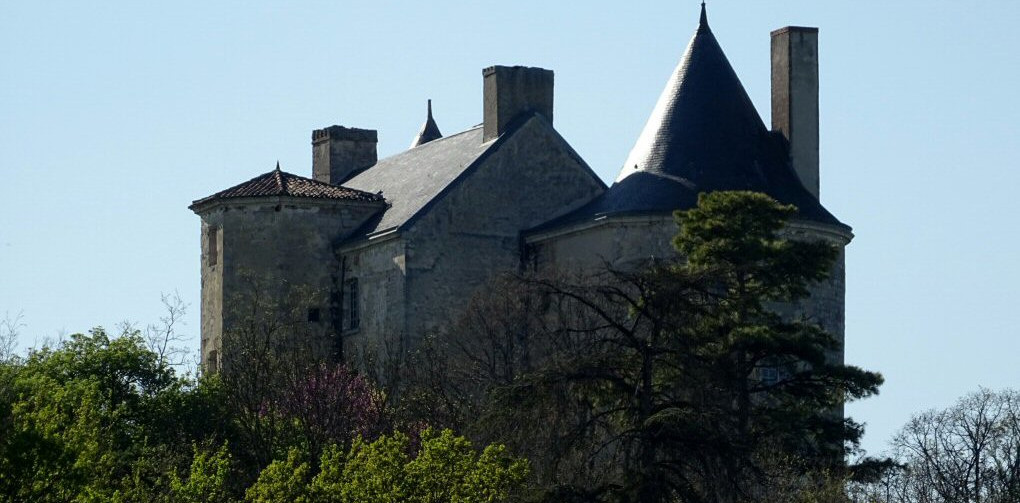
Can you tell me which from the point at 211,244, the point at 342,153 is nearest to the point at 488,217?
the point at 211,244

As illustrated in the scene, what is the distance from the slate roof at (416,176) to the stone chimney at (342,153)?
5.52ft

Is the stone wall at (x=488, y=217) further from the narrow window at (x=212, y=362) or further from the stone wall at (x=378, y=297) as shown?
the narrow window at (x=212, y=362)

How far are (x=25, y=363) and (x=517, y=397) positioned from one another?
1577 cm

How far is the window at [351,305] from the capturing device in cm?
4966

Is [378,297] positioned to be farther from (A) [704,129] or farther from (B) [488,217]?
(A) [704,129]

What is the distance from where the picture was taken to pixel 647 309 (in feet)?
103

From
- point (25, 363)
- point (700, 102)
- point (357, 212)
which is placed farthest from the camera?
point (357, 212)

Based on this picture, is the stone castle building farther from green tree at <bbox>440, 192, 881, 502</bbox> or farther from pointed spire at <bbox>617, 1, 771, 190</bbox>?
green tree at <bbox>440, 192, 881, 502</bbox>

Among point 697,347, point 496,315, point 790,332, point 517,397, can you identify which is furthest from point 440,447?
point 496,315

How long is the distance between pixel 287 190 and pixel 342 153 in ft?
23.9

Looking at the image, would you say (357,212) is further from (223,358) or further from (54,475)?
(54,475)

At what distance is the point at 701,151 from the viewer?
47.0 m

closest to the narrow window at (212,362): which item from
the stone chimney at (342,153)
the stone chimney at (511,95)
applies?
the stone chimney at (511,95)

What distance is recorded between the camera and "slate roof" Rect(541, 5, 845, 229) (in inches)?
1828
